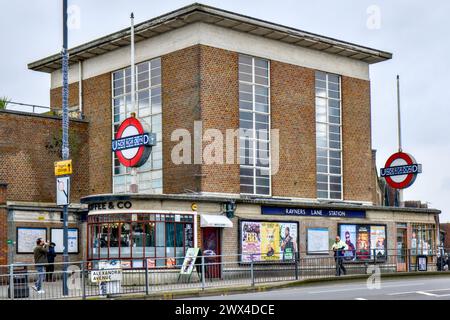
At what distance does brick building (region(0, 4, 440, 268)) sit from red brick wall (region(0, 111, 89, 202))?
13 centimetres

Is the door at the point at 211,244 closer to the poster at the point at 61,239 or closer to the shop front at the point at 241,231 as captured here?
the shop front at the point at 241,231

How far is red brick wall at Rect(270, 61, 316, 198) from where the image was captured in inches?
1635

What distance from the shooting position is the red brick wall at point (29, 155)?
39.3 metres

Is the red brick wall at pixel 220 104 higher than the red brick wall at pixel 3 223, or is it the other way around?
the red brick wall at pixel 220 104

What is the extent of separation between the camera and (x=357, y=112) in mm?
46250

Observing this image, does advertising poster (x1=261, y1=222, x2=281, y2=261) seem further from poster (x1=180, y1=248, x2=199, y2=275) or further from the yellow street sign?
the yellow street sign

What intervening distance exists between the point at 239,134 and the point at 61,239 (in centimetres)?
1032

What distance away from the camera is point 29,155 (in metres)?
40.4

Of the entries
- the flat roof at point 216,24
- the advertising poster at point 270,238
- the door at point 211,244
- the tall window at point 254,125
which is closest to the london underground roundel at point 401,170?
the flat roof at point 216,24

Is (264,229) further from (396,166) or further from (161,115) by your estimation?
(396,166)

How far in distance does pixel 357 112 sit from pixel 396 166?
396 centimetres

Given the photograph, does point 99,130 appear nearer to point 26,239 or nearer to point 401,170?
point 26,239

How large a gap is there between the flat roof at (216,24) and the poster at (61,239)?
11.1 metres
